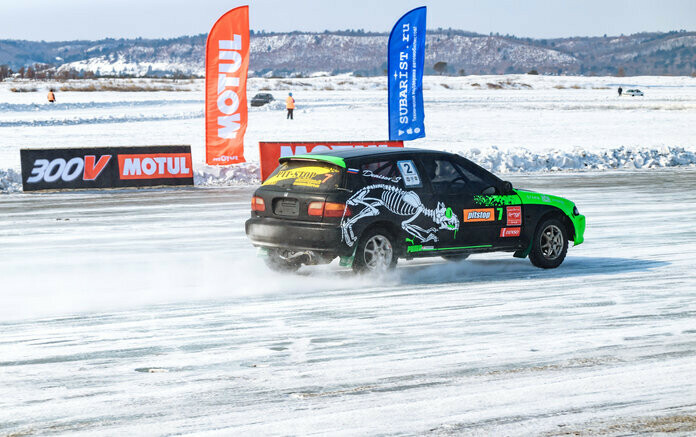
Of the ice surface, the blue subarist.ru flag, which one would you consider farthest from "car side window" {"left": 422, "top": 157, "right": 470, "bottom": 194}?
the blue subarist.ru flag

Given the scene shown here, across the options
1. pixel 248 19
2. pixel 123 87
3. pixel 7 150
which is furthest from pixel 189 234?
pixel 123 87

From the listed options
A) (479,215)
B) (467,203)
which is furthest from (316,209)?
(479,215)

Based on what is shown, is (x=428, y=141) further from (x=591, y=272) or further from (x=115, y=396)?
(x=115, y=396)

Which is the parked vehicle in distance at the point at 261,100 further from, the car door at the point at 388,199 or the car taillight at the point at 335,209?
the car taillight at the point at 335,209

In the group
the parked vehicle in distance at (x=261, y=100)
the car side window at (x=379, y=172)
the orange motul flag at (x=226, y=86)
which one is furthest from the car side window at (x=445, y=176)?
the parked vehicle in distance at (x=261, y=100)

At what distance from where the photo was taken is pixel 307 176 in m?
10.4

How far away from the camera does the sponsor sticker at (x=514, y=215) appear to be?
37.0ft

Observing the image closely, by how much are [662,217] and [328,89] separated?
4077 inches

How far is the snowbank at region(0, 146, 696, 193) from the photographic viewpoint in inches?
977

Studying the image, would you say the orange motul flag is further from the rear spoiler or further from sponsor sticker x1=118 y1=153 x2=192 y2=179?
the rear spoiler

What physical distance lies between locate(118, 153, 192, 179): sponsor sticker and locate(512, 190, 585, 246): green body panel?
540 inches

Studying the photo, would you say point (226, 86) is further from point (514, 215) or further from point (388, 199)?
point (388, 199)

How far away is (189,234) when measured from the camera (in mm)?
15016

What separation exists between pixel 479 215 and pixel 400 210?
1123mm
